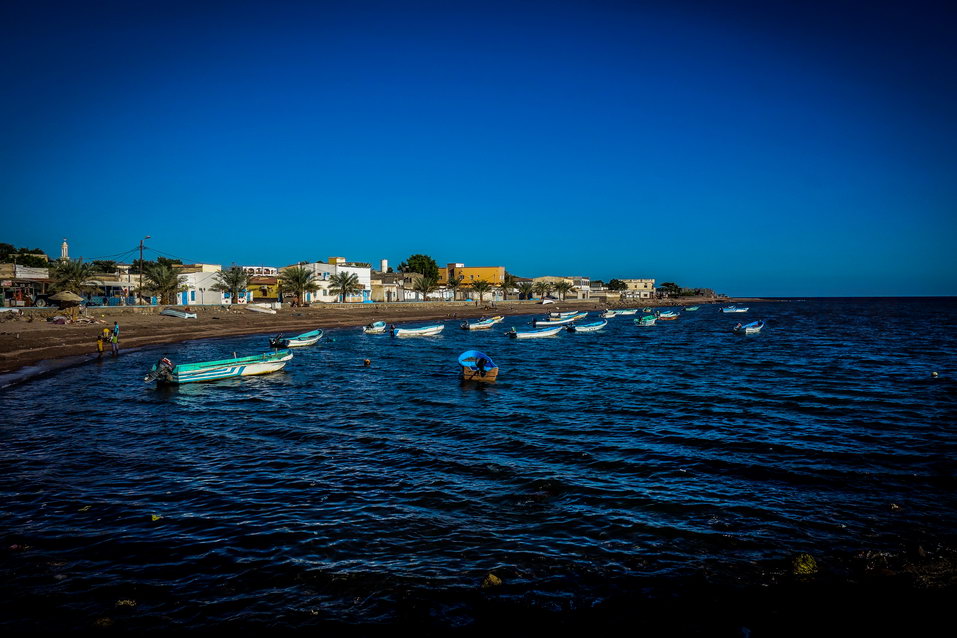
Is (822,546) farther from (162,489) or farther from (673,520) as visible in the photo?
A: (162,489)

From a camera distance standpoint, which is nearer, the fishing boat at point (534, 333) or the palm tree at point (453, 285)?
the fishing boat at point (534, 333)

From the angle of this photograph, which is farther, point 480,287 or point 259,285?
point 480,287

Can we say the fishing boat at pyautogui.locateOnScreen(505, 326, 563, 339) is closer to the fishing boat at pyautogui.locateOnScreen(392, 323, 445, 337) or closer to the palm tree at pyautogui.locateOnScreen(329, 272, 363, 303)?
the fishing boat at pyautogui.locateOnScreen(392, 323, 445, 337)

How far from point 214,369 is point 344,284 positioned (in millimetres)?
71450

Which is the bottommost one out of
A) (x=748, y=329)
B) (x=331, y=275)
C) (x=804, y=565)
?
(x=804, y=565)

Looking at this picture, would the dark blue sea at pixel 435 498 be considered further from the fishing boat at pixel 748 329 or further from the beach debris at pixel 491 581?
the fishing boat at pixel 748 329

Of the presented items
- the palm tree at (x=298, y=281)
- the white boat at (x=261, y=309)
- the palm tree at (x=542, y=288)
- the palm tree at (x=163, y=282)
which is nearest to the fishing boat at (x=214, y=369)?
the palm tree at (x=163, y=282)

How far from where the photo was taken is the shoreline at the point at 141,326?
1436 inches

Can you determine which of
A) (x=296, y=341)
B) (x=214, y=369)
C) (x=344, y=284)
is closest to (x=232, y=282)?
(x=344, y=284)

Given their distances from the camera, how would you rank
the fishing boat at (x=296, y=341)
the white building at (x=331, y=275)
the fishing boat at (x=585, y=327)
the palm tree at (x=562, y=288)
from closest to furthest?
the fishing boat at (x=296, y=341), the fishing boat at (x=585, y=327), the white building at (x=331, y=275), the palm tree at (x=562, y=288)

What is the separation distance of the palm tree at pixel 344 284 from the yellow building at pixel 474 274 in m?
45.2

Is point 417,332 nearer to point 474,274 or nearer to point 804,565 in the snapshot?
point 804,565

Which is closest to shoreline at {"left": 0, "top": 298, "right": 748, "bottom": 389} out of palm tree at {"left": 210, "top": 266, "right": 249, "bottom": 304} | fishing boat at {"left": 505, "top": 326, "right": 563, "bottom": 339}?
palm tree at {"left": 210, "top": 266, "right": 249, "bottom": 304}

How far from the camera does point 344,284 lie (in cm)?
10112
